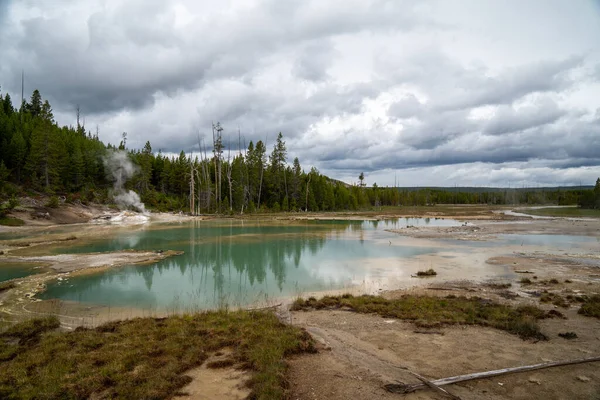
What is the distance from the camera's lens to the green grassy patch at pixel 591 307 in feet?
36.7

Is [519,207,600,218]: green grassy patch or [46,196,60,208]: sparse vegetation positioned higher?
[46,196,60,208]: sparse vegetation

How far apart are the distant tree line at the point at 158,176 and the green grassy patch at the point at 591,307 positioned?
6253cm

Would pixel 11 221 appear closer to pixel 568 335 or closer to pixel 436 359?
pixel 436 359

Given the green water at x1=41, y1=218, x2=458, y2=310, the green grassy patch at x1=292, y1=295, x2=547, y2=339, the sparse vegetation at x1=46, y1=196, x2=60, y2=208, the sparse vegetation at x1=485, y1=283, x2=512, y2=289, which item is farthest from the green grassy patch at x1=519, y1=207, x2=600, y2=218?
the sparse vegetation at x1=46, y1=196, x2=60, y2=208

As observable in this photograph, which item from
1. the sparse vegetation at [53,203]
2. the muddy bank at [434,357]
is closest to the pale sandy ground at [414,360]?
the muddy bank at [434,357]

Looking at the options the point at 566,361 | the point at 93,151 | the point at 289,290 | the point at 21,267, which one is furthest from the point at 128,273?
the point at 93,151

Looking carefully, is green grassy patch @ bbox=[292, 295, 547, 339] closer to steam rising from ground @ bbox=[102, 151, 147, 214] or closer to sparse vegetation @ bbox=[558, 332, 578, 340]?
sparse vegetation @ bbox=[558, 332, 578, 340]

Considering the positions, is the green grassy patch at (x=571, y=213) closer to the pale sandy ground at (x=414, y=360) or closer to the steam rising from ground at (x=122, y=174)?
the pale sandy ground at (x=414, y=360)

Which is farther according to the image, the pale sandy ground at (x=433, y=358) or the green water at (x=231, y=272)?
the green water at (x=231, y=272)

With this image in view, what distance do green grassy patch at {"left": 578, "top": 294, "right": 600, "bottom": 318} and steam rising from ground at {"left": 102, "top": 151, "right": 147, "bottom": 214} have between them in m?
69.3

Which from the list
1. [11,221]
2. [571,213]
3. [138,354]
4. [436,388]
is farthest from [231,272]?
[571,213]

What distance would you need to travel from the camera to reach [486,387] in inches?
261

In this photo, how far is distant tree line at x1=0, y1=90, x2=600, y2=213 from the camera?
60531 mm

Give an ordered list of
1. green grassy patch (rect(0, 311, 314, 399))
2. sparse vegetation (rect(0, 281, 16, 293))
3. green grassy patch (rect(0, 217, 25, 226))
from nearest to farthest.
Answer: green grassy patch (rect(0, 311, 314, 399))
sparse vegetation (rect(0, 281, 16, 293))
green grassy patch (rect(0, 217, 25, 226))
